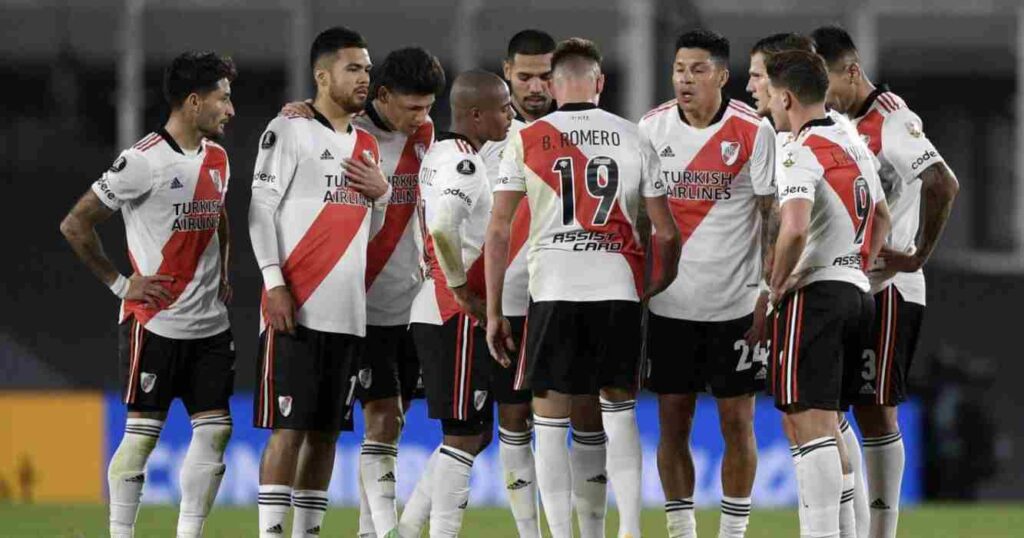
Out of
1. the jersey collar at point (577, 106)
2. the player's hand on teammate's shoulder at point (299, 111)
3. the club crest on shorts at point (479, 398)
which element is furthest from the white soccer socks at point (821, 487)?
the player's hand on teammate's shoulder at point (299, 111)

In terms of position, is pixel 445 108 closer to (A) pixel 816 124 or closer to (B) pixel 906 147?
(B) pixel 906 147

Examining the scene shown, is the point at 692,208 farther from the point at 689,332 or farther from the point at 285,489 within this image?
the point at 285,489

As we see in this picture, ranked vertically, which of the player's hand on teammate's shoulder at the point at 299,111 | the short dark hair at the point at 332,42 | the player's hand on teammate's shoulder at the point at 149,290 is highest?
the short dark hair at the point at 332,42

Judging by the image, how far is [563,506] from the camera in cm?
714

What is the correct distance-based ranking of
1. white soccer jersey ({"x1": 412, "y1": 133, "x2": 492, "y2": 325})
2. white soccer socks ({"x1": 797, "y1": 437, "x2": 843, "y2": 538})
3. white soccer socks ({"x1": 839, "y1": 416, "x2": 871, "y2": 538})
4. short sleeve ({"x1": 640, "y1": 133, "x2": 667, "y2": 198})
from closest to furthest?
white soccer socks ({"x1": 797, "y1": 437, "x2": 843, "y2": 538}) → short sleeve ({"x1": 640, "y1": 133, "x2": 667, "y2": 198}) → white soccer jersey ({"x1": 412, "y1": 133, "x2": 492, "y2": 325}) → white soccer socks ({"x1": 839, "y1": 416, "x2": 871, "y2": 538})

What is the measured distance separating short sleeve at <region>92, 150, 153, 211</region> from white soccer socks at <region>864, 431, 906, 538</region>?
3.61 meters

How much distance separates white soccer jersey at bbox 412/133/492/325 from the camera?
7.37 m

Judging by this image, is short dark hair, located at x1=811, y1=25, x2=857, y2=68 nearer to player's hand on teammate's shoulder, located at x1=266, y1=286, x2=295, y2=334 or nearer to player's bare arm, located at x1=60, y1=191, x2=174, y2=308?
player's hand on teammate's shoulder, located at x1=266, y1=286, x2=295, y2=334

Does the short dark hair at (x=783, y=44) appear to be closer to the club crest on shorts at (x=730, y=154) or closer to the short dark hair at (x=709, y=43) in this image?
the short dark hair at (x=709, y=43)

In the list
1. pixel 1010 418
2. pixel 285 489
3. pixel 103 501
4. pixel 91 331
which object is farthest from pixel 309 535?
pixel 1010 418

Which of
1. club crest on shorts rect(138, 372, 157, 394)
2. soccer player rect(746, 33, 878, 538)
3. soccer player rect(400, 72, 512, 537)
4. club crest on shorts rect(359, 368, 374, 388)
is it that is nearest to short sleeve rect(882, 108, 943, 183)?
soccer player rect(746, 33, 878, 538)

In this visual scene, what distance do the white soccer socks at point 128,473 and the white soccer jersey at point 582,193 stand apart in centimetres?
208

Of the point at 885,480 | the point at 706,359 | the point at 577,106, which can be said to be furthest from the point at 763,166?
the point at 885,480

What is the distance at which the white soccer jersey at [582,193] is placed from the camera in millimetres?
7066
